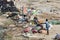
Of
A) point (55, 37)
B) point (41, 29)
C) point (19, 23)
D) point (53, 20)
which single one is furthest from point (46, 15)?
point (55, 37)

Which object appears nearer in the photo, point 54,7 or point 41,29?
point 41,29

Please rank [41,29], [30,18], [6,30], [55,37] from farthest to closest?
[30,18]
[6,30]
[41,29]
[55,37]

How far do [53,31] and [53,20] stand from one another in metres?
2.74

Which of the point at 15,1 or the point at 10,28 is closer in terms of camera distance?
the point at 10,28

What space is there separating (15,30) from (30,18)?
215 centimetres

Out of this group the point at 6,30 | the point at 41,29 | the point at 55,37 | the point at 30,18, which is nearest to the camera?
the point at 55,37

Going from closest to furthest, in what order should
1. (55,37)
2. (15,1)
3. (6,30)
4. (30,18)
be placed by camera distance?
(55,37) → (6,30) → (30,18) → (15,1)

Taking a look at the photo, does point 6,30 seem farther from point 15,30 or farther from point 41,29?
point 41,29

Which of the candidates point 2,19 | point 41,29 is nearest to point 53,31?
point 41,29

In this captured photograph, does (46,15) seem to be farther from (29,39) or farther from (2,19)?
(29,39)

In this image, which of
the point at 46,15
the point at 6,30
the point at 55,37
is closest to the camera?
the point at 55,37

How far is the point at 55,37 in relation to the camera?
1599 centimetres

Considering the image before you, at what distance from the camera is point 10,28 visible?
18.9 meters

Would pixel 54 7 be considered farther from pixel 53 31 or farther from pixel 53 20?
pixel 53 31
